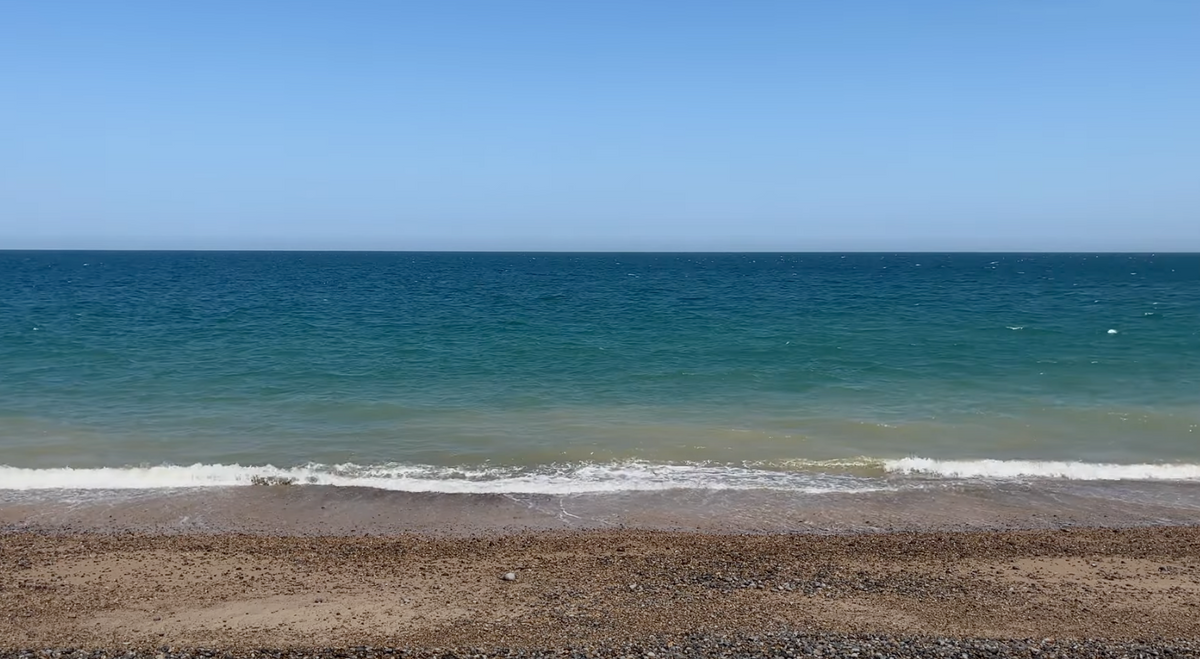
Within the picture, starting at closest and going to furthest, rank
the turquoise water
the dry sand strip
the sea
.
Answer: the dry sand strip
the sea
the turquoise water

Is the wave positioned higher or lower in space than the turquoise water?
lower

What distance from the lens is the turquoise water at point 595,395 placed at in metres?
12.7

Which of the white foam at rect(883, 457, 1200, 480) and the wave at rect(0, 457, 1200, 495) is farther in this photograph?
the white foam at rect(883, 457, 1200, 480)

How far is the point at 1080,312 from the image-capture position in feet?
111

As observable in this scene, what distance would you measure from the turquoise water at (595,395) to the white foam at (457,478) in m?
0.06

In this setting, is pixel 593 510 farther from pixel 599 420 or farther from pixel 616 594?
pixel 599 420

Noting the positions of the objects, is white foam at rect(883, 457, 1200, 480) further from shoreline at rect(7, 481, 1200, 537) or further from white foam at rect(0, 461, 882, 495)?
white foam at rect(0, 461, 882, 495)

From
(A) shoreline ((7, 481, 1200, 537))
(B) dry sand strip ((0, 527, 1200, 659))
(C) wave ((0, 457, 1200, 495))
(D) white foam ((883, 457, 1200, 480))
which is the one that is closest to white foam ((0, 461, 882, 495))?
(C) wave ((0, 457, 1200, 495))

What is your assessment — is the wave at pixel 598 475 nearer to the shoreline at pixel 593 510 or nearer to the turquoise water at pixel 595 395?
the turquoise water at pixel 595 395

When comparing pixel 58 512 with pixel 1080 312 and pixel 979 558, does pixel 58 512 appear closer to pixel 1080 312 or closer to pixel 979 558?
pixel 979 558

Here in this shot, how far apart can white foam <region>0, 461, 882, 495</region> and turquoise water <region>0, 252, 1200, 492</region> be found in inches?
2.2

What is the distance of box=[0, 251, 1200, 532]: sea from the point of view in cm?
1092

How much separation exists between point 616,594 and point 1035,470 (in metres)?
8.04

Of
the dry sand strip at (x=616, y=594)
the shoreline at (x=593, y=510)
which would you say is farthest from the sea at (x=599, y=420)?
the dry sand strip at (x=616, y=594)
